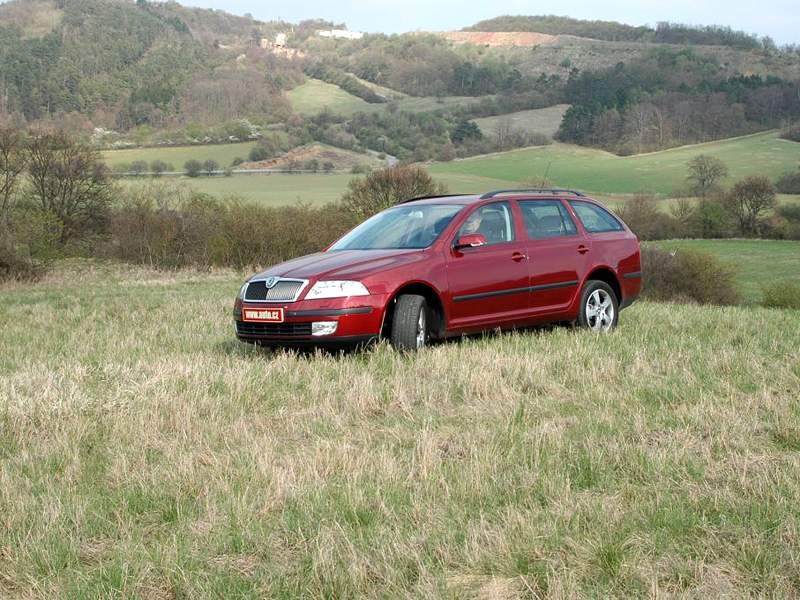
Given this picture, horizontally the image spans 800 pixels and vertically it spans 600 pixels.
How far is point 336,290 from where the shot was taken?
368 inches

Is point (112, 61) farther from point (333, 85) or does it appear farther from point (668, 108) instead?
point (668, 108)

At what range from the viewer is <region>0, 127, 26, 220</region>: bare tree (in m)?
48.6

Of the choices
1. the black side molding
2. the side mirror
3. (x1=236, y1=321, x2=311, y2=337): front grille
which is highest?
the side mirror

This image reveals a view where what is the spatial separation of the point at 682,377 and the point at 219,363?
409 cm

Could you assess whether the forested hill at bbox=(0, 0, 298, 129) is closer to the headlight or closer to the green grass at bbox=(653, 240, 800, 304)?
the green grass at bbox=(653, 240, 800, 304)

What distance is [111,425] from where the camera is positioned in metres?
6.57

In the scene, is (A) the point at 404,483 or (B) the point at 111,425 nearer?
(A) the point at 404,483

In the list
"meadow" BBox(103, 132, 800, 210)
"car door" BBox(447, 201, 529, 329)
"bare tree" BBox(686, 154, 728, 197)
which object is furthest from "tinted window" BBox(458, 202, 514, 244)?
"bare tree" BBox(686, 154, 728, 197)

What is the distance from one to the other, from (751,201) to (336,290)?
7210 centimetres

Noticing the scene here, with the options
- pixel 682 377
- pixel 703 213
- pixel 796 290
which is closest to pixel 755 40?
pixel 703 213

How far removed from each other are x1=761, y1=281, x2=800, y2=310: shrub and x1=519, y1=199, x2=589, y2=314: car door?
31.8 m

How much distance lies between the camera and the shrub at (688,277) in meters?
45.5

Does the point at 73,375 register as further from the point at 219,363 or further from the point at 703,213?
the point at 703,213

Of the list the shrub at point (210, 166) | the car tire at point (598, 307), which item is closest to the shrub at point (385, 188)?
the shrub at point (210, 166)
